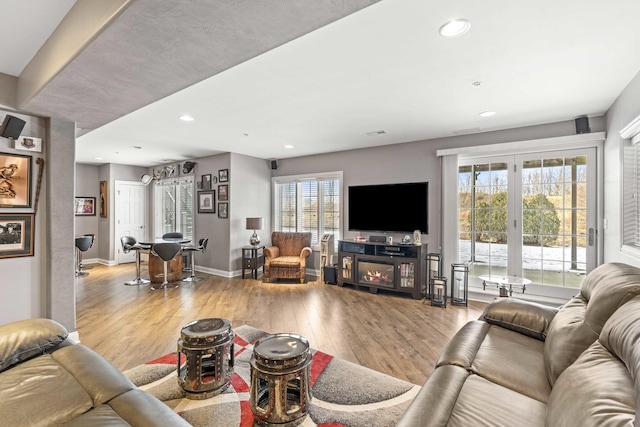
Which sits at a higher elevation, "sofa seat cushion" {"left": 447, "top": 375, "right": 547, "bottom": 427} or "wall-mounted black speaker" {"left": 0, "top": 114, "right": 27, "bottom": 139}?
"wall-mounted black speaker" {"left": 0, "top": 114, "right": 27, "bottom": 139}

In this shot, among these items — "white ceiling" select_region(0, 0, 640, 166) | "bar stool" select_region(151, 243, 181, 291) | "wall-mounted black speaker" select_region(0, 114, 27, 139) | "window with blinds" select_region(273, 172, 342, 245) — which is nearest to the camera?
"white ceiling" select_region(0, 0, 640, 166)

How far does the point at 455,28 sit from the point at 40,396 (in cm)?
290

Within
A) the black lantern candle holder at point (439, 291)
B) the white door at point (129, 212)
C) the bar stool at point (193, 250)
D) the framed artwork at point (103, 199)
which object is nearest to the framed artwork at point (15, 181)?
the bar stool at point (193, 250)

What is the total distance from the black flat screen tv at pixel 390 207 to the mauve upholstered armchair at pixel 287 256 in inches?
41.7

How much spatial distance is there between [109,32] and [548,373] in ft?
9.10

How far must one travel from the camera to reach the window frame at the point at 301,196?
5.73 m

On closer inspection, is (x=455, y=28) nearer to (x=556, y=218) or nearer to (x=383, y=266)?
(x=556, y=218)

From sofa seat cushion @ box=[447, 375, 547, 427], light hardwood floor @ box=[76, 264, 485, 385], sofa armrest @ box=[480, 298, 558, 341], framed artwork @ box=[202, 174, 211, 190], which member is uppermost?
framed artwork @ box=[202, 174, 211, 190]

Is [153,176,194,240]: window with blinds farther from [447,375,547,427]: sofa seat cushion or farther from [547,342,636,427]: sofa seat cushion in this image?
[547,342,636,427]: sofa seat cushion

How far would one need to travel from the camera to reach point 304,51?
2.18m

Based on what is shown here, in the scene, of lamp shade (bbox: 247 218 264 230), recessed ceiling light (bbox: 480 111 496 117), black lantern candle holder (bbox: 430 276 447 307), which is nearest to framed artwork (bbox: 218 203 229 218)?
lamp shade (bbox: 247 218 264 230)

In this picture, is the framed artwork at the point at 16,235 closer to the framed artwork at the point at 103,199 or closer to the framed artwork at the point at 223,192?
the framed artwork at the point at 223,192

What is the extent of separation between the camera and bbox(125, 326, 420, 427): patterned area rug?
1849mm

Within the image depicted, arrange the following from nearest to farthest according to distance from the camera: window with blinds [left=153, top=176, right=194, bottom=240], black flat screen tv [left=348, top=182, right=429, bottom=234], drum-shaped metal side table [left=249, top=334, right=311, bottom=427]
Answer: 1. drum-shaped metal side table [left=249, top=334, right=311, bottom=427]
2. black flat screen tv [left=348, top=182, right=429, bottom=234]
3. window with blinds [left=153, top=176, right=194, bottom=240]
